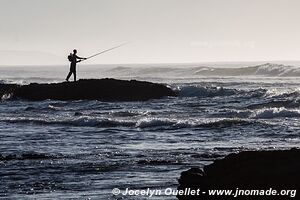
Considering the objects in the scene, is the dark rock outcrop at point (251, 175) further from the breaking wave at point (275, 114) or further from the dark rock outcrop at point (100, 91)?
the dark rock outcrop at point (100, 91)

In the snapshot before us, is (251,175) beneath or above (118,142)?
above

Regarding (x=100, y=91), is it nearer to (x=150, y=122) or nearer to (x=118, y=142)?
(x=150, y=122)

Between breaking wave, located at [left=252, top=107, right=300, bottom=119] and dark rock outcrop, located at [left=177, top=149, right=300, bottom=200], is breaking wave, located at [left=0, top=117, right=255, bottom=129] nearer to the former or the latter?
breaking wave, located at [left=252, top=107, right=300, bottom=119]

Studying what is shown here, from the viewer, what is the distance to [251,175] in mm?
10570

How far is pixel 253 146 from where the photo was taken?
18.4 metres

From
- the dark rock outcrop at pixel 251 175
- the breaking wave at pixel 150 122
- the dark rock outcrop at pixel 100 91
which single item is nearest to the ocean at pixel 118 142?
the breaking wave at pixel 150 122

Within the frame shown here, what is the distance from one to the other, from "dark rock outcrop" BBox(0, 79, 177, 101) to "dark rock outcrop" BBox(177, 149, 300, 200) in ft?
92.3

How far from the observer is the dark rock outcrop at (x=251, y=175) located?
1034 centimetres

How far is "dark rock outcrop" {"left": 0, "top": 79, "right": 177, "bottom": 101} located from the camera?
39.4 meters

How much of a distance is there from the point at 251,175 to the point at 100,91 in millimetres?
29602

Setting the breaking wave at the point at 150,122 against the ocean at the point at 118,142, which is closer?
the ocean at the point at 118,142

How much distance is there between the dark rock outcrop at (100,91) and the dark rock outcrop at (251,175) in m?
28.1

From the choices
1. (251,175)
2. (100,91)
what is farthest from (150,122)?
(251,175)

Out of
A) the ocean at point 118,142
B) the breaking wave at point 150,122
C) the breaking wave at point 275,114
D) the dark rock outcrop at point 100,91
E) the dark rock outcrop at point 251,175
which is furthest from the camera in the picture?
the dark rock outcrop at point 100,91
